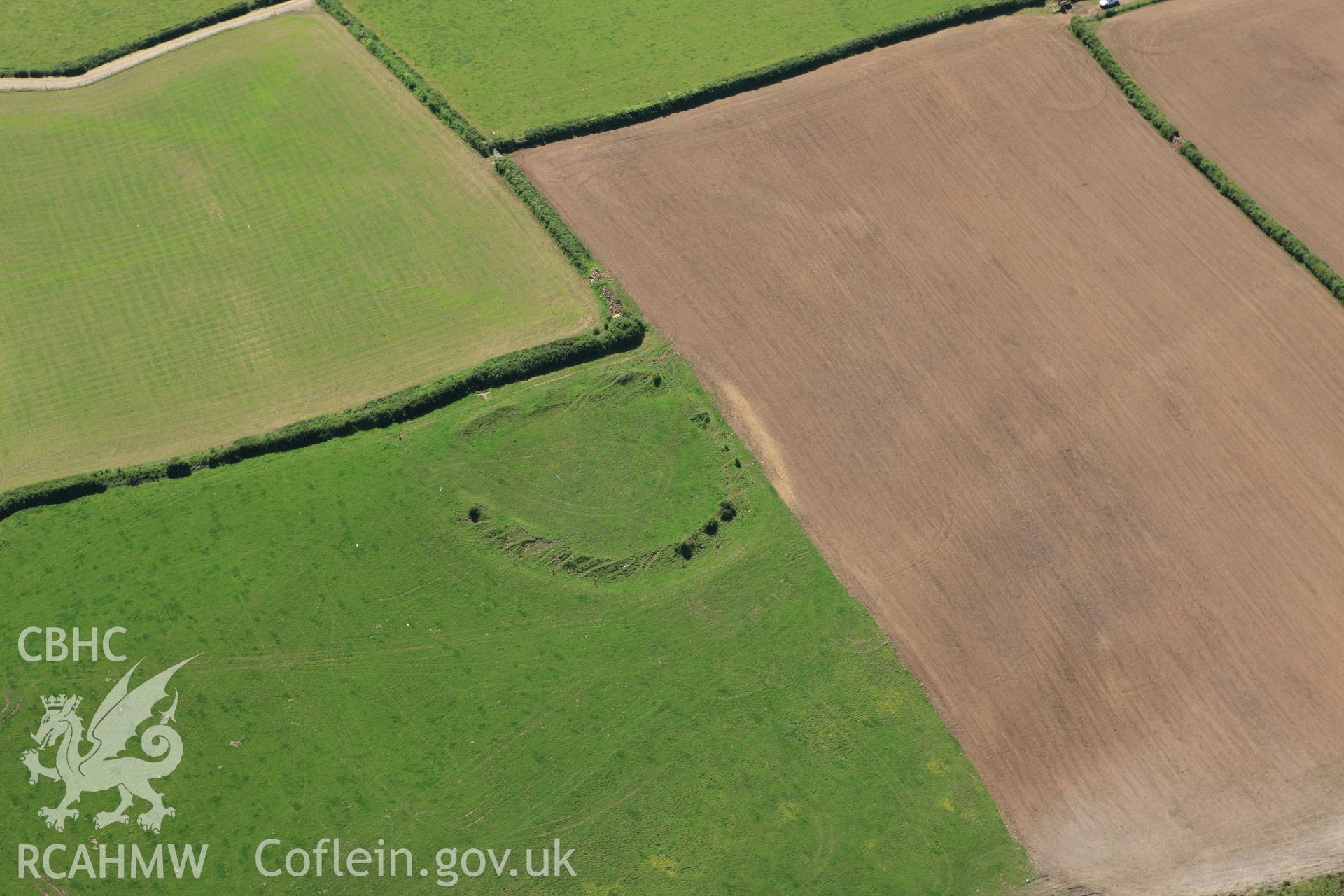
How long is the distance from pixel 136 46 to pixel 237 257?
2321cm

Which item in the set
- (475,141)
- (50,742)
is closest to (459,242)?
(475,141)

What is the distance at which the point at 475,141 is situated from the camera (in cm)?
7844

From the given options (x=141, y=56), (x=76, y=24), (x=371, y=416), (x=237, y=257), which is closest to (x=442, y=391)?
(x=371, y=416)

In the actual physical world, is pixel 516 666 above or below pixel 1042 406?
below

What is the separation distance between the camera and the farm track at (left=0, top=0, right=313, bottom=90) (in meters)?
81.4

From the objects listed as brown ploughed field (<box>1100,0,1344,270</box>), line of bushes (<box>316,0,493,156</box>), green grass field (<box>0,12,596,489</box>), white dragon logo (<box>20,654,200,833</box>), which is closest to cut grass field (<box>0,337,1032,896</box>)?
white dragon logo (<box>20,654,200,833</box>)

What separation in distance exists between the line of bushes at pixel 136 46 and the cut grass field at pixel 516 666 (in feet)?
123

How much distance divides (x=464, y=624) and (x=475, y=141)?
117 ft

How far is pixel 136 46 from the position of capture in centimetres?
8356

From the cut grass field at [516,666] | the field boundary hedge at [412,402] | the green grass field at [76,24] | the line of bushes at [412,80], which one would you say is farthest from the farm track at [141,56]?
the cut grass field at [516,666]

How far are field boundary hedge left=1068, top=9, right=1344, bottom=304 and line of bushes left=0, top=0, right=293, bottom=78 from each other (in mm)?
61999

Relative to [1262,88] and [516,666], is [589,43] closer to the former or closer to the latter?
[516,666]

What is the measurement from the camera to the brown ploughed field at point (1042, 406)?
57.9 m

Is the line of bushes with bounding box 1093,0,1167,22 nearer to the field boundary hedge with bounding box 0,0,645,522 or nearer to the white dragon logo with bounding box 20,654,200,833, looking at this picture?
the field boundary hedge with bounding box 0,0,645,522
